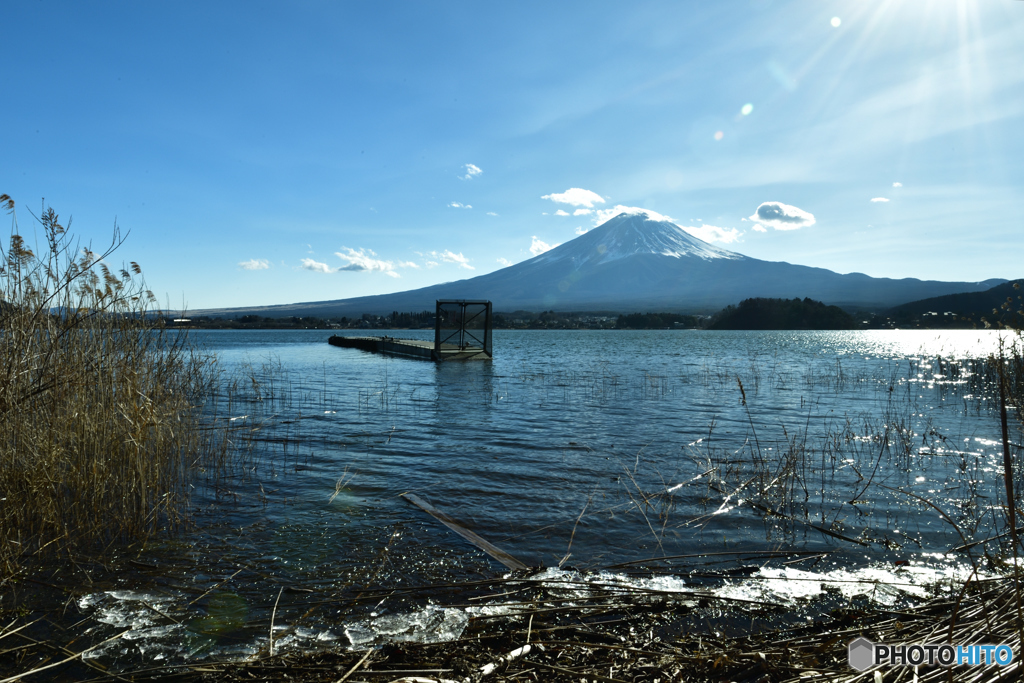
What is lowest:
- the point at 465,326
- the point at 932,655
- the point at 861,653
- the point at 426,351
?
the point at 861,653

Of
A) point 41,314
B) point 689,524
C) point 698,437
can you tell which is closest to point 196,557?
point 41,314

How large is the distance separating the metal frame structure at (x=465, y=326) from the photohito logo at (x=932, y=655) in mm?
32749

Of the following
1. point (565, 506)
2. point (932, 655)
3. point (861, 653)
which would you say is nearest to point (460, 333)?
point (565, 506)

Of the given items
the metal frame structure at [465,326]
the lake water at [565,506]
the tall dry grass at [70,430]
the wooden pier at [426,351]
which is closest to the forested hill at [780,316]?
the wooden pier at [426,351]

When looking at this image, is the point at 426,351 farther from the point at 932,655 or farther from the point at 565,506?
the point at 932,655

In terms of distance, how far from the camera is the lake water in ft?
15.8

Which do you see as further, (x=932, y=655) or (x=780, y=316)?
(x=780, y=316)

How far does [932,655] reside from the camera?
2.66 m

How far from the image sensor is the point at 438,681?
2846 mm

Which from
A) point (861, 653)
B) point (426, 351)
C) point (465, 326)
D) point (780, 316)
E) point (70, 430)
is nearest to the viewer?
point (861, 653)

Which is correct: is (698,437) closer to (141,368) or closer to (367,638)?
(367,638)

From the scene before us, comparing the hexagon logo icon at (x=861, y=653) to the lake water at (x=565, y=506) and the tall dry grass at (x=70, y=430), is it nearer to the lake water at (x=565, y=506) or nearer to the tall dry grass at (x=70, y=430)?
the lake water at (x=565, y=506)

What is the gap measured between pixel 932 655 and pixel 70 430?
24.6ft

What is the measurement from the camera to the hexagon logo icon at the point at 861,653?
110 inches
